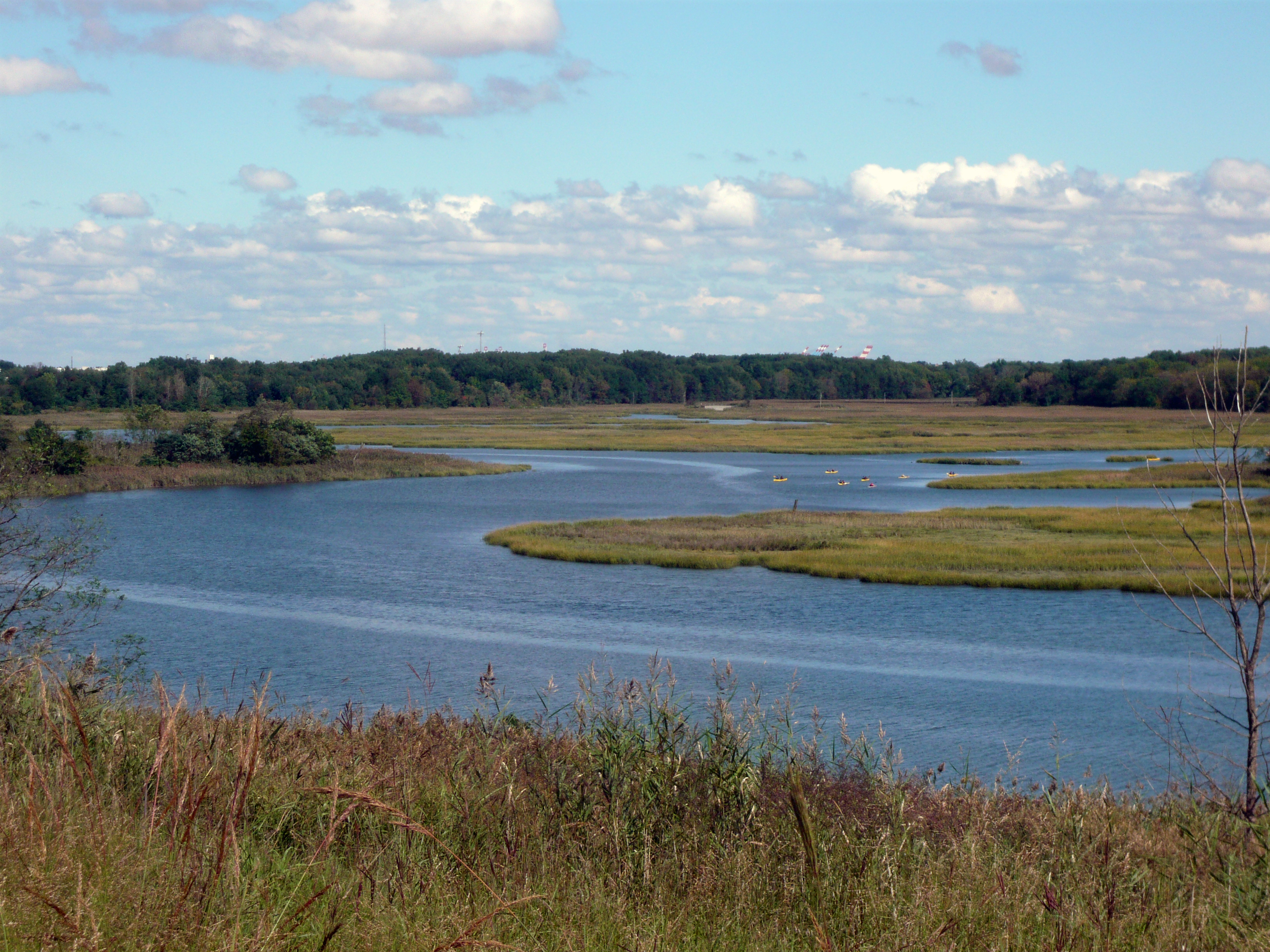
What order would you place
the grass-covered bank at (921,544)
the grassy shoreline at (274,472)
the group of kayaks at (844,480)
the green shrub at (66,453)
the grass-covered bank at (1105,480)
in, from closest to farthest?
the grass-covered bank at (921,544) → the green shrub at (66,453) → the grass-covered bank at (1105,480) → the group of kayaks at (844,480) → the grassy shoreline at (274,472)

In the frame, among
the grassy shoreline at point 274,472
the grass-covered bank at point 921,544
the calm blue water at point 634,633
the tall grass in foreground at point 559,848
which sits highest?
the tall grass in foreground at point 559,848

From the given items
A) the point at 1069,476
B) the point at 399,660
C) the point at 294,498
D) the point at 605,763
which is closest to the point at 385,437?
the point at 294,498

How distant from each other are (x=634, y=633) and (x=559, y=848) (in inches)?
1046

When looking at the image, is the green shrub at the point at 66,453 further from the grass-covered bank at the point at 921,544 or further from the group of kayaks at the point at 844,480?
the group of kayaks at the point at 844,480

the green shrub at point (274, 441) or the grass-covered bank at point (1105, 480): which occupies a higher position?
the green shrub at point (274, 441)

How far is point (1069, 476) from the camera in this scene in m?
77.3

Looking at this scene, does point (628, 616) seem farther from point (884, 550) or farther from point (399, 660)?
point (884, 550)

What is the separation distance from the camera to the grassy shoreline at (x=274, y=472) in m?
78.6

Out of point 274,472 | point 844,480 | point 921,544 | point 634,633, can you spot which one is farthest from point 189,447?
point 634,633

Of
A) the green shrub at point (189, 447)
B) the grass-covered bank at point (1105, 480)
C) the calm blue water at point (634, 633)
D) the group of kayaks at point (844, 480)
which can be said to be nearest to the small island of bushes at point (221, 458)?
the green shrub at point (189, 447)

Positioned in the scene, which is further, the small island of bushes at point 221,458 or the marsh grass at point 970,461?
the marsh grass at point 970,461

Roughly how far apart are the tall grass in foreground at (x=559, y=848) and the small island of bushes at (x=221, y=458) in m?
77.9

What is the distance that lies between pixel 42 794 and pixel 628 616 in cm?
3004

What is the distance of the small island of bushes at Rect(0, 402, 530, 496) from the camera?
262 feet
